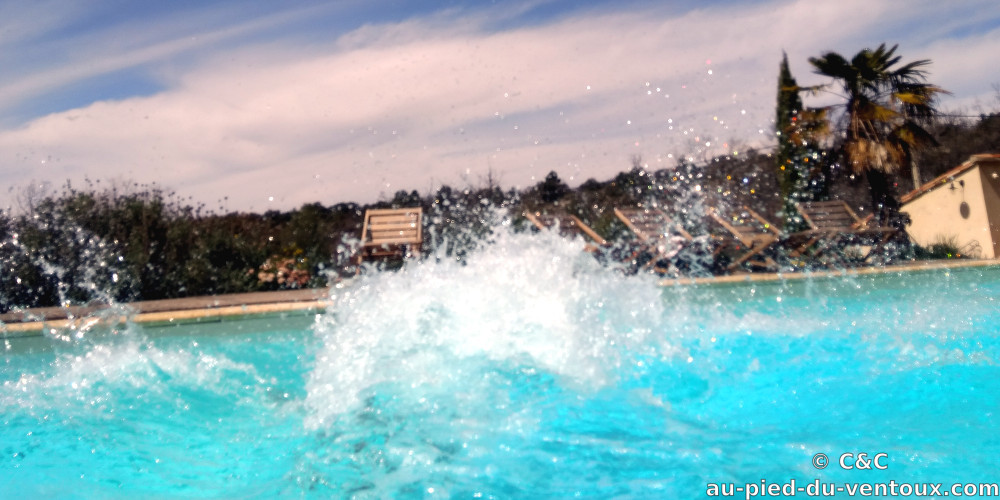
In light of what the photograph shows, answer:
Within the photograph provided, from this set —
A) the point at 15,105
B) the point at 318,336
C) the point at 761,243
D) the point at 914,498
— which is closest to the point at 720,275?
the point at 761,243

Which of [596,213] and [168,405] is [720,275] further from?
[168,405]

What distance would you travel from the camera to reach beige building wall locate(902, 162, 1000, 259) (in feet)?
30.8

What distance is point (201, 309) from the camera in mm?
6156

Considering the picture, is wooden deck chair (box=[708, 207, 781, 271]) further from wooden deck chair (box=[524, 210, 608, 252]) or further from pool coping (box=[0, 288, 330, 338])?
pool coping (box=[0, 288, 330, 338])

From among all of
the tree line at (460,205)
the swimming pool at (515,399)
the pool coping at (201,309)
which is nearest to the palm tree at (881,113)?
the tree line at (460,205)

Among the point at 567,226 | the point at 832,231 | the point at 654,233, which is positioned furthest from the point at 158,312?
the point at 832,231

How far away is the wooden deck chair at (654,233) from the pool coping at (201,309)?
0.79 meters

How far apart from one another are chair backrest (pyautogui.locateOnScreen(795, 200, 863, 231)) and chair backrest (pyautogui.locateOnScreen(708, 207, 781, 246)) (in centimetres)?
56

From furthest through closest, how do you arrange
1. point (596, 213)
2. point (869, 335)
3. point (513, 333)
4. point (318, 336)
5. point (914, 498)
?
point (596, 213) < point (318, 336) < point (869, 335) < point (513, 333) < point (914, 498)

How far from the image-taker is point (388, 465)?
2506mm

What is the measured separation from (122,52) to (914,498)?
8299mm

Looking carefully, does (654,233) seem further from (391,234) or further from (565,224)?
(391,234)

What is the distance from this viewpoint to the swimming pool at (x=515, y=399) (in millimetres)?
2438

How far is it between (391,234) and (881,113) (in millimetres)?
6856
